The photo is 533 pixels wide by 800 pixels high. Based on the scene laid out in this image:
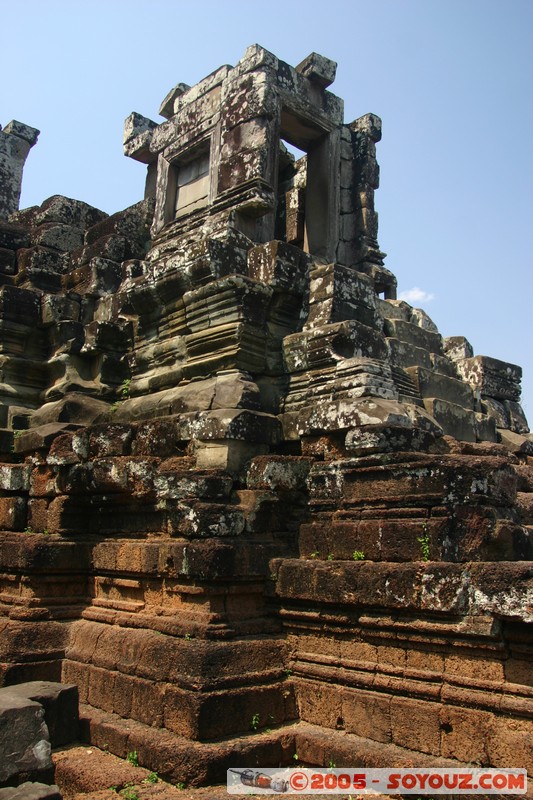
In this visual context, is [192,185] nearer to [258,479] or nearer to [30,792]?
[258,479]

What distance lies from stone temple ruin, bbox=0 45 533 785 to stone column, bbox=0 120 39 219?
4.13 meters

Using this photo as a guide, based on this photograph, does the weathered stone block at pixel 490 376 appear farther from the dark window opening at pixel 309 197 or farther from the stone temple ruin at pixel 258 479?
the dark window opening at pixel 309 197

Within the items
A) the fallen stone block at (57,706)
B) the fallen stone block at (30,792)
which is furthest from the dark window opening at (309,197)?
the fallen stone block at (30,792)

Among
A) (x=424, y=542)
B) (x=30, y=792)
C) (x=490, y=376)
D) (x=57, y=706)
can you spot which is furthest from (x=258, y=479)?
(x=490, y=376)

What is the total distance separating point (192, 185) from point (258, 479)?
475 cm

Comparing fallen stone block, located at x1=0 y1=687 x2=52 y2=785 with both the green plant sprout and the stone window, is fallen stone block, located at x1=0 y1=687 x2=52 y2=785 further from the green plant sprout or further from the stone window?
the stone window

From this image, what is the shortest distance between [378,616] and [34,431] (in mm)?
4375

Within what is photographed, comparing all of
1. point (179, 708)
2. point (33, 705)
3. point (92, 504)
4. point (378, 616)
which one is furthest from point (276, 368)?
point (33, 705)

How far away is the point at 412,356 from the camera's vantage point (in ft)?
26.3

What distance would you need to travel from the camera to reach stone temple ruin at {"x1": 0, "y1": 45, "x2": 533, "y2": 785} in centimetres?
491

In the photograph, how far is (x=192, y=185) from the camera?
935 cm

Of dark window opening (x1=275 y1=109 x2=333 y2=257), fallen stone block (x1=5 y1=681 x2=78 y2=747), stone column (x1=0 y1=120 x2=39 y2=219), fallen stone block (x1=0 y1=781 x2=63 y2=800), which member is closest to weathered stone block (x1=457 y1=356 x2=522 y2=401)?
dark window opening (x1=275 y1=109 x2=333 y2=257)

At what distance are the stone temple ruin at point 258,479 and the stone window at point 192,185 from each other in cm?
5

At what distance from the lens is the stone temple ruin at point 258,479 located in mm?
4906
